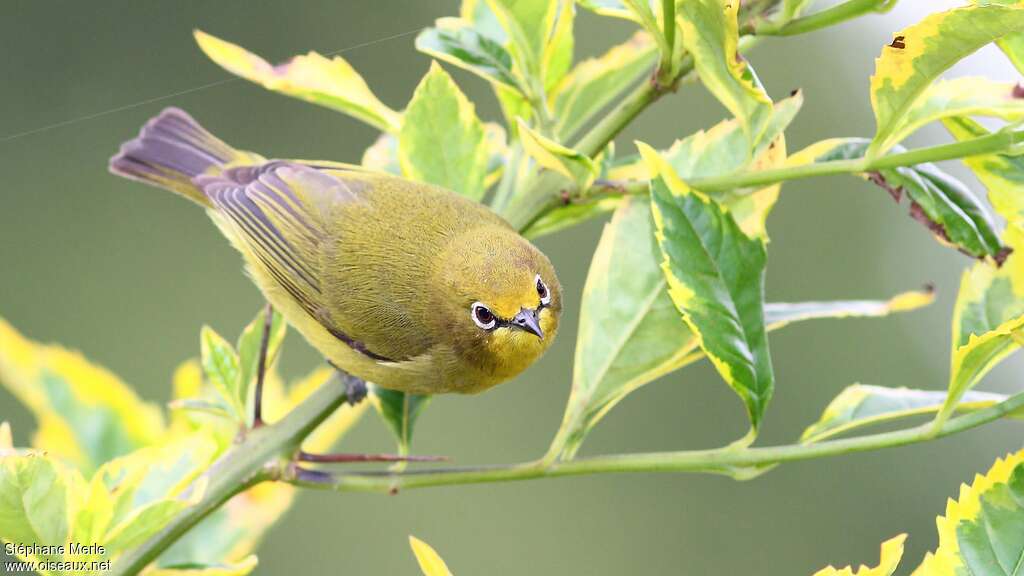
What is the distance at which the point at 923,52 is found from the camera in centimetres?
159

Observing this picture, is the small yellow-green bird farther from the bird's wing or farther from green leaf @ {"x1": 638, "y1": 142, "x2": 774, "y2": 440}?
green leaf @ {"x1": 638, "y1": 142, "x2": 774, "y2": 440}

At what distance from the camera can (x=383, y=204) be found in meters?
2.69

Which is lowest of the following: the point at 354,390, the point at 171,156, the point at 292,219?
the point at 354,390

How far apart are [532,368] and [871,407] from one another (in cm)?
631

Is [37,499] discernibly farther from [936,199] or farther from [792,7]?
[936,199]

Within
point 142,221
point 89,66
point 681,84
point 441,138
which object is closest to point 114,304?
point 142,221

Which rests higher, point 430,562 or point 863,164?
point 863,164

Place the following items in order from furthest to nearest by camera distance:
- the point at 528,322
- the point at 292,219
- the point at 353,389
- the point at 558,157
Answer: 1. the point at 292,219
2. the point at 528,322
3. the point at 353,389
4. the point at 558,157

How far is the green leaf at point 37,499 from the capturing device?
61.6 inches

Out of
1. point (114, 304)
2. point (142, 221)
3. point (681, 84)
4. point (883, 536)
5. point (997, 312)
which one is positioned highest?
point (142, 221)

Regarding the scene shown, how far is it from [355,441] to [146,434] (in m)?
4.83

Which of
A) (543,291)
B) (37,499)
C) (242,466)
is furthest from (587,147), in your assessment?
(37,499)

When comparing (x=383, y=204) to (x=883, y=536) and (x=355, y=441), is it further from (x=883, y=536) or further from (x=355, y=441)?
(x=883, y=536)

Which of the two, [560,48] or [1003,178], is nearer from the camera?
[1003,178]
